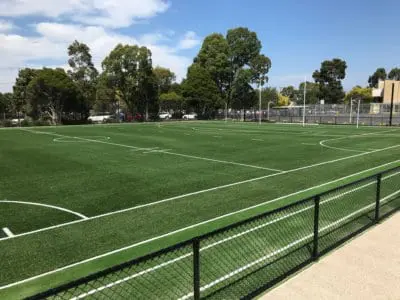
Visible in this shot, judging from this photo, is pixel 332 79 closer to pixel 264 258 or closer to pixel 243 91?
pixel 243 91

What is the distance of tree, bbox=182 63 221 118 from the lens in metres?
65.9

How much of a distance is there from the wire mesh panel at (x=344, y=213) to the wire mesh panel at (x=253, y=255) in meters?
0.36

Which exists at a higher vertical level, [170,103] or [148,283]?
[170,103]

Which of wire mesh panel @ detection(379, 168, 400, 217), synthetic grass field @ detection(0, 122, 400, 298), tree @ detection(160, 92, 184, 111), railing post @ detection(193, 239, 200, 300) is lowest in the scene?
synthetic grass field @ detection(0, 122, 400, 298)

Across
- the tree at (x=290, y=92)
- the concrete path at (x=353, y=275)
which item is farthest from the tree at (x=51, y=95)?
the tree at (x=290, y=92)

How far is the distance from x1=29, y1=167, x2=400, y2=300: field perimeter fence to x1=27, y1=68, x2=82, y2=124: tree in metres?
51.7

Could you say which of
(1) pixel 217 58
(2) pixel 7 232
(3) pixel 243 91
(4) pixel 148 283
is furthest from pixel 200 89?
(4) pixel 148 283

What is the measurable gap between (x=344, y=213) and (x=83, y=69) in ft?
231

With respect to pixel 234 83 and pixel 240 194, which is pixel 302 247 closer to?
pixel 240 194

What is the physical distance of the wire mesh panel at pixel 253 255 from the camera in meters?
5.33

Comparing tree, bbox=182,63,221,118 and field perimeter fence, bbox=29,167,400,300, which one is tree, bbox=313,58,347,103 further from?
field perimeter fence, bbox=29,167,400,300

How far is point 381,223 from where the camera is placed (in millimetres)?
7871

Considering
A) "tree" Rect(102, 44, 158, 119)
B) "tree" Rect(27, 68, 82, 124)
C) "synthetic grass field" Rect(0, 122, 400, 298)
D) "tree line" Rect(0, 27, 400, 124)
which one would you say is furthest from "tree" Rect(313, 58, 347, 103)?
"synthetic grass field" Rect(0, 122, 400, 298)

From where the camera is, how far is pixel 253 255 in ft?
21.3
